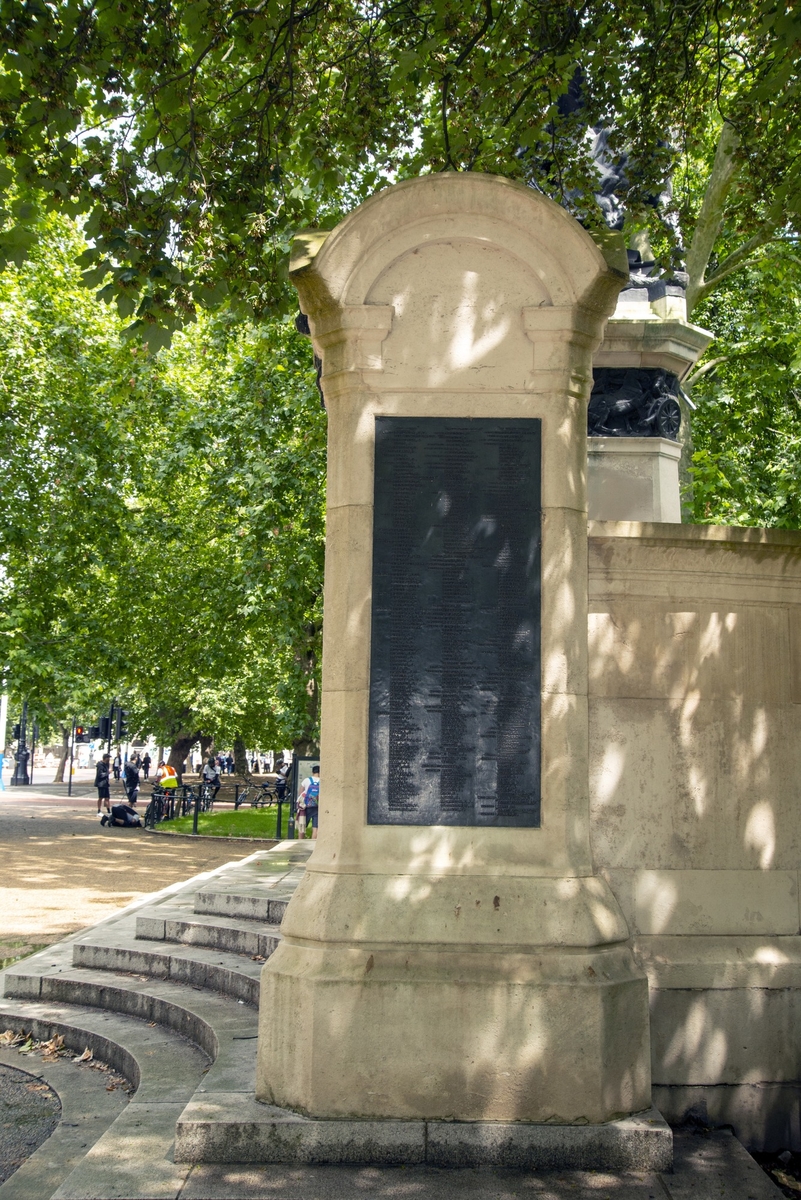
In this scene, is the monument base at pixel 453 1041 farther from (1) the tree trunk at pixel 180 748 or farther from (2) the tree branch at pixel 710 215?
(1) the tree trunk at pixel 180 748

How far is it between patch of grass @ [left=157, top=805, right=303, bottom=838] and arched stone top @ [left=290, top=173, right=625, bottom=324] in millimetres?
21016

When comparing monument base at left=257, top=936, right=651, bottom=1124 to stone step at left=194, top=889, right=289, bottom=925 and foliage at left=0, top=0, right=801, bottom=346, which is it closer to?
stone step at left=194, top=889, right=289, bottom=925

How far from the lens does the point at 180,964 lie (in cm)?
745

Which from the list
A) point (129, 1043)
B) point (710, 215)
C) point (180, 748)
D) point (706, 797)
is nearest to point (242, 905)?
point (129, 1043)

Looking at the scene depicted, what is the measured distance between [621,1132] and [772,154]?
27.0ft

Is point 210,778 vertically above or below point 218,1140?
below

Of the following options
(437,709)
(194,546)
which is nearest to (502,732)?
(437,709)

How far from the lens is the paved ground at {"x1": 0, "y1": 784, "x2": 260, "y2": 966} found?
38.2 feet

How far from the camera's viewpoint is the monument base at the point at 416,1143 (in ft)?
13.5

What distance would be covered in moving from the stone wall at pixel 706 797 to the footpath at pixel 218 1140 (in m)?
0.38

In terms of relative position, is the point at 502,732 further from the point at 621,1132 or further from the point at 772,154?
the point at 772,154

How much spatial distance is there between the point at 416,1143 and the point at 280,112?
728 centimetres

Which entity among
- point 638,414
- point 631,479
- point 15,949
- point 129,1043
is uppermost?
point 638,414

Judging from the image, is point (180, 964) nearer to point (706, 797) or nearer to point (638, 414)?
point (706, 797)
